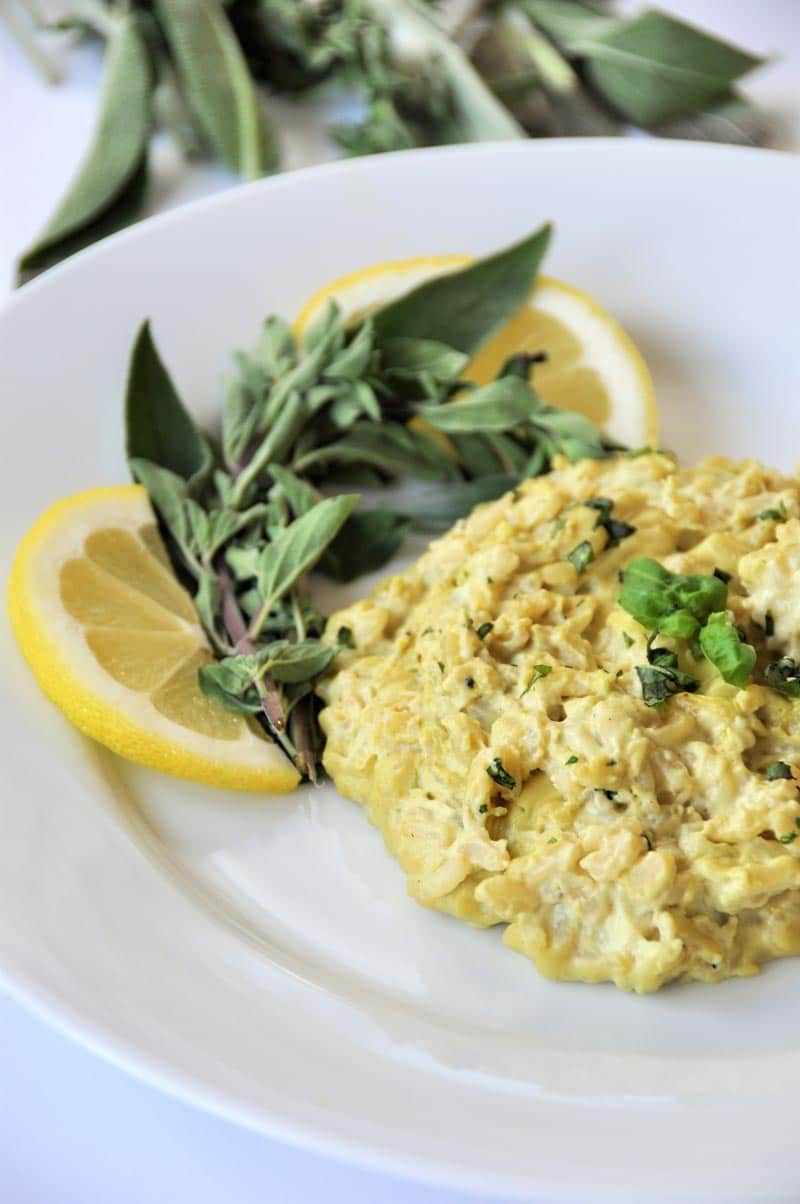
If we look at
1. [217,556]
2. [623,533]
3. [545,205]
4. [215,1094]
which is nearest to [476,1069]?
[215,1094]

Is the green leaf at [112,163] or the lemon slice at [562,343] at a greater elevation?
the green leaf at [112,163]

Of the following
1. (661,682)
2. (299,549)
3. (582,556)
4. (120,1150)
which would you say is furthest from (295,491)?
(120,1150)

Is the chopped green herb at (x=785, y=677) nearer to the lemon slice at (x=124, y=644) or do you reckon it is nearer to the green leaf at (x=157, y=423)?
the lemon slice at (x=124, y=644)

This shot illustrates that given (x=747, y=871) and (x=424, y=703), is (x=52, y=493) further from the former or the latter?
(x=747, y=871)

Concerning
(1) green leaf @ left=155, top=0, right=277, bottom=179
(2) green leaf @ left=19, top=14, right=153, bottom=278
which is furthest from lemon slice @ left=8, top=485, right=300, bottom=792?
(1) green leaf @ left=155, top=0, right=277, bottom=179

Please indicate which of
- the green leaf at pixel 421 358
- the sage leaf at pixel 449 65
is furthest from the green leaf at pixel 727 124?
the green leaf at pixel 421 358

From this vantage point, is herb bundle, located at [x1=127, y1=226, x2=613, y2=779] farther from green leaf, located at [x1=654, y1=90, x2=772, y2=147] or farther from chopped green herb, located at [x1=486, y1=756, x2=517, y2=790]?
green leaf, located at [x1=654, y1=90, x2=772, y2=147]
